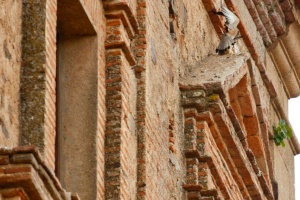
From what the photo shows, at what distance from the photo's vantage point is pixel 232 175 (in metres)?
16.4

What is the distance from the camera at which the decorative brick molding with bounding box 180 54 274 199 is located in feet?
49.7

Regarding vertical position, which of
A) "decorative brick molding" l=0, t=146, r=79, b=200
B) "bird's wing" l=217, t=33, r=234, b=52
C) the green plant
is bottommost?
"decorative brick molding" l=0, t=146, r=79, b=200

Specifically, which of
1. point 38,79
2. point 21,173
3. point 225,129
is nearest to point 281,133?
point 225,129

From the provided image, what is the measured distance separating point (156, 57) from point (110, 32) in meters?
1.14

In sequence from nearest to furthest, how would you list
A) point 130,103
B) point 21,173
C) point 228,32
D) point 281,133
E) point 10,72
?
point 21,173 → point 10,72 → point 130,103 → point 228,32 → point 281,133

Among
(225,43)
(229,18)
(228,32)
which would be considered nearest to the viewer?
(225,43)

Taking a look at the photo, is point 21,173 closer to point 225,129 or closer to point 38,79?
point 38,79

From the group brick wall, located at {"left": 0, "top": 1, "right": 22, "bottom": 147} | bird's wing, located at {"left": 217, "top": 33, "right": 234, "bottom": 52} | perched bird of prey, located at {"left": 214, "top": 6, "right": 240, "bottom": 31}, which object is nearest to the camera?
brick wall, located at {"left": 0, "top": 1, "right": 22, "bottom": 147}

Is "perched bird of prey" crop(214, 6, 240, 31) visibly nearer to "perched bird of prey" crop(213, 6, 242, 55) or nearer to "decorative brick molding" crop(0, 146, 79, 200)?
"perched bird of prey" crop(213, 6, 242, 55)

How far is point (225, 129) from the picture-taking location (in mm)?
15789

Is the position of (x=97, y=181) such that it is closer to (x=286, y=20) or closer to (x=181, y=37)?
(x=181, y=37)

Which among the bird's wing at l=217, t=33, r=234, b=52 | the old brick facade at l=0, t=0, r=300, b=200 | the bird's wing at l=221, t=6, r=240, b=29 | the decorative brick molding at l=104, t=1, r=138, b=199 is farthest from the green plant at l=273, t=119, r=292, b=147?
the decorative brick molding at l=104, t=1, r=138, b=199

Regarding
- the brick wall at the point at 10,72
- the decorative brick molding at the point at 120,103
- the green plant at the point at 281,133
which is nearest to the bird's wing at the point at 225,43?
the green plant at the point at 281,133

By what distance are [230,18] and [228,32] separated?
253 millimetres
